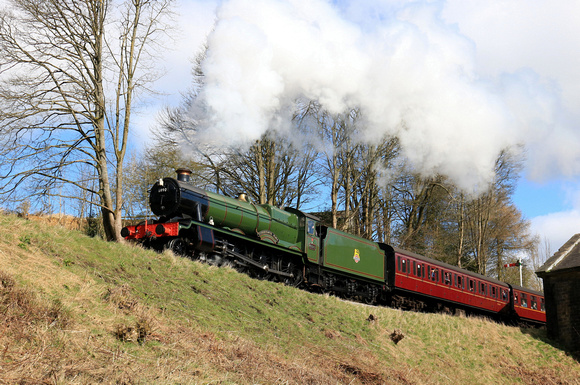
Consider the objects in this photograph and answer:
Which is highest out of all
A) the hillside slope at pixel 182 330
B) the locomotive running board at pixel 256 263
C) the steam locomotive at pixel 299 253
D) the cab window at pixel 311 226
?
the cab window at pixel 311 226

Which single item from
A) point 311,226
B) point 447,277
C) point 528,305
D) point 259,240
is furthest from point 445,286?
point 259,240

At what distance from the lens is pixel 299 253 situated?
17.5 metres

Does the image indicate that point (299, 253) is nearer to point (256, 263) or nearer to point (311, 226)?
point (311, 226)

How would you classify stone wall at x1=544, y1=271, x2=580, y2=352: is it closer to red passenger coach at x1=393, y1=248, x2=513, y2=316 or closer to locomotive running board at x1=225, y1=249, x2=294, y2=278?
red passenger coach at x1=393, y1=248, x2=513, y2=316

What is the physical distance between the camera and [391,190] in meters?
36.0

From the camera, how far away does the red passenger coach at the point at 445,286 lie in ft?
71.9

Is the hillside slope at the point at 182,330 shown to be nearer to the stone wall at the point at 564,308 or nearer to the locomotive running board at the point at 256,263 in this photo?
the locomotive running board at the point at 256,263

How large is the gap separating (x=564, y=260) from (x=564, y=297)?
189 cm

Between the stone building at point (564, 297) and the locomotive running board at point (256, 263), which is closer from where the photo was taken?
the locomotive running board at point (256, 263)

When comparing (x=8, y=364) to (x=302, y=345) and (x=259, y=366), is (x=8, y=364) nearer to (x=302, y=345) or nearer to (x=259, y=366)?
(x=259, y=366)

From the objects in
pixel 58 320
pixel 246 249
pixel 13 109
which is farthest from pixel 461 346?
pixel 13 109

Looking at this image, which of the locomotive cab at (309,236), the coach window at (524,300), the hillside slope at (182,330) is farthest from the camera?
the coach window at (524,300)

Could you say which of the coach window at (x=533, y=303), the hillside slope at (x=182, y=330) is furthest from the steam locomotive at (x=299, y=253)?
the coach window at (x=533, y=303)

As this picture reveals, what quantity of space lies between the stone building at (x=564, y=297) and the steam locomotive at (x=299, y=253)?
376 cm
